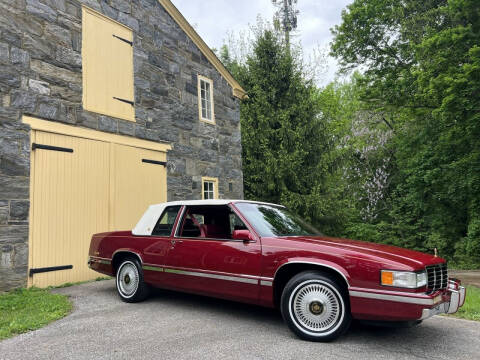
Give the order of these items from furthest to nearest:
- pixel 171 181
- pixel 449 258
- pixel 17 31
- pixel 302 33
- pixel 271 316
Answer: pixel 302 33 → pixel 449 258 → pixel 171 181 → pixel 17 31 → pixel 271 316

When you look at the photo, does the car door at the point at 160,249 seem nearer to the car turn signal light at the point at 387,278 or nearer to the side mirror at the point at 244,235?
the side mirror at the point at 244,235

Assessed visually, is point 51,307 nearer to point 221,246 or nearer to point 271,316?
point 221,246

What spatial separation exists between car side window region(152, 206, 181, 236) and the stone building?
2.74 meters

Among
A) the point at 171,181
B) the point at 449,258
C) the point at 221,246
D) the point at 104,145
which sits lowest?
the point at 449,258

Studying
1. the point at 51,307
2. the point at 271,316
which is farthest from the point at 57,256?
the point at 271,316

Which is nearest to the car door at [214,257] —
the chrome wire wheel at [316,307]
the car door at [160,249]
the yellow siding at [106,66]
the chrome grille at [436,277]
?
the car door at [160,249]

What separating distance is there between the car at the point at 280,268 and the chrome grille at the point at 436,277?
0.03 feet

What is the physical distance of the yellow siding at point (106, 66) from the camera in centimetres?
876

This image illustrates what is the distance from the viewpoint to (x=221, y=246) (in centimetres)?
518

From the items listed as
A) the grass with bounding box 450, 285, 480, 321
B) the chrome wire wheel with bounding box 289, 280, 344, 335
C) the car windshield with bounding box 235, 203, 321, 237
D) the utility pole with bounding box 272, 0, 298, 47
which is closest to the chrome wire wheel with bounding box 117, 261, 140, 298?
the car windshield with bounding box 235, 203, 321, 237

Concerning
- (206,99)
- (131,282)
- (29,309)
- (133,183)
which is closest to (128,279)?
(131,282)

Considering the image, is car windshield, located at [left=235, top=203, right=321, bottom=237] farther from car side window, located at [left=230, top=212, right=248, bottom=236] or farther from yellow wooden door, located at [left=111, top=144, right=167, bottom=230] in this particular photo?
yellow wooden door, located at [left=111, top=144, right=167, bottom=230]

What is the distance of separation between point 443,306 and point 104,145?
23.5 ft

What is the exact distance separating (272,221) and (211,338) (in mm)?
1706
